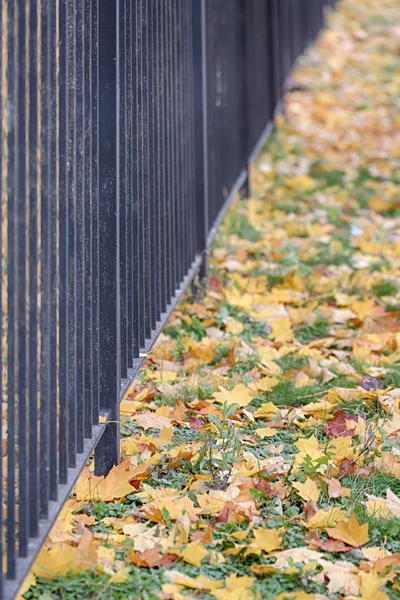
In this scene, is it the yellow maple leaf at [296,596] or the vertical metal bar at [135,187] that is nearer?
the yellow maple leaf at [296,596]

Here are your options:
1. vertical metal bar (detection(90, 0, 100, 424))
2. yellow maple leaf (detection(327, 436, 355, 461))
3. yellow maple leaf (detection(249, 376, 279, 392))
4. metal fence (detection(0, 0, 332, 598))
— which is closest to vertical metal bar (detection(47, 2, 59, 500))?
metal fence (detection(0, 0, 332, 598))

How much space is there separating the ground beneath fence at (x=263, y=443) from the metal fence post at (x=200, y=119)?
1.26 ft

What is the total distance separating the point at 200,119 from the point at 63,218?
2563 mm

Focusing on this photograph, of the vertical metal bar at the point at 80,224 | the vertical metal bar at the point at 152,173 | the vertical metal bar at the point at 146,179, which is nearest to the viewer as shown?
the vertical metal bar at the point at 80,224

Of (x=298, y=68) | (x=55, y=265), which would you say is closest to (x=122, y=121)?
(x=55, y=265)

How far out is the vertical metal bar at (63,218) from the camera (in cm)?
258

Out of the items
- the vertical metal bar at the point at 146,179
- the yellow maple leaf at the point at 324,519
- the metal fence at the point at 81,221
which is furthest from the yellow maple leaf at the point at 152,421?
the yellow maple leaf at the point at 324,519

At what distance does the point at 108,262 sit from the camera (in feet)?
10.1

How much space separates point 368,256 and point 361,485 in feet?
10.2

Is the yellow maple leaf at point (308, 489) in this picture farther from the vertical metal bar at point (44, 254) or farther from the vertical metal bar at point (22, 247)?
the vertical metal bar at point (22, 247)

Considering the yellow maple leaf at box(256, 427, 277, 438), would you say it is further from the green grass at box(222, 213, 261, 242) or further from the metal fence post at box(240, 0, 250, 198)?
the metal fence post at box(240, 0, 250, 198)

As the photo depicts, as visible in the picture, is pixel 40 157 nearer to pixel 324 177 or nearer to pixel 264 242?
pixel 264 242

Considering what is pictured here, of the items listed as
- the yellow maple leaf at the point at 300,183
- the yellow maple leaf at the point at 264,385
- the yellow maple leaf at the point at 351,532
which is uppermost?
the yellow maple leaf at the point at 351,532

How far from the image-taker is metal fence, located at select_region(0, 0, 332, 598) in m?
2.27
